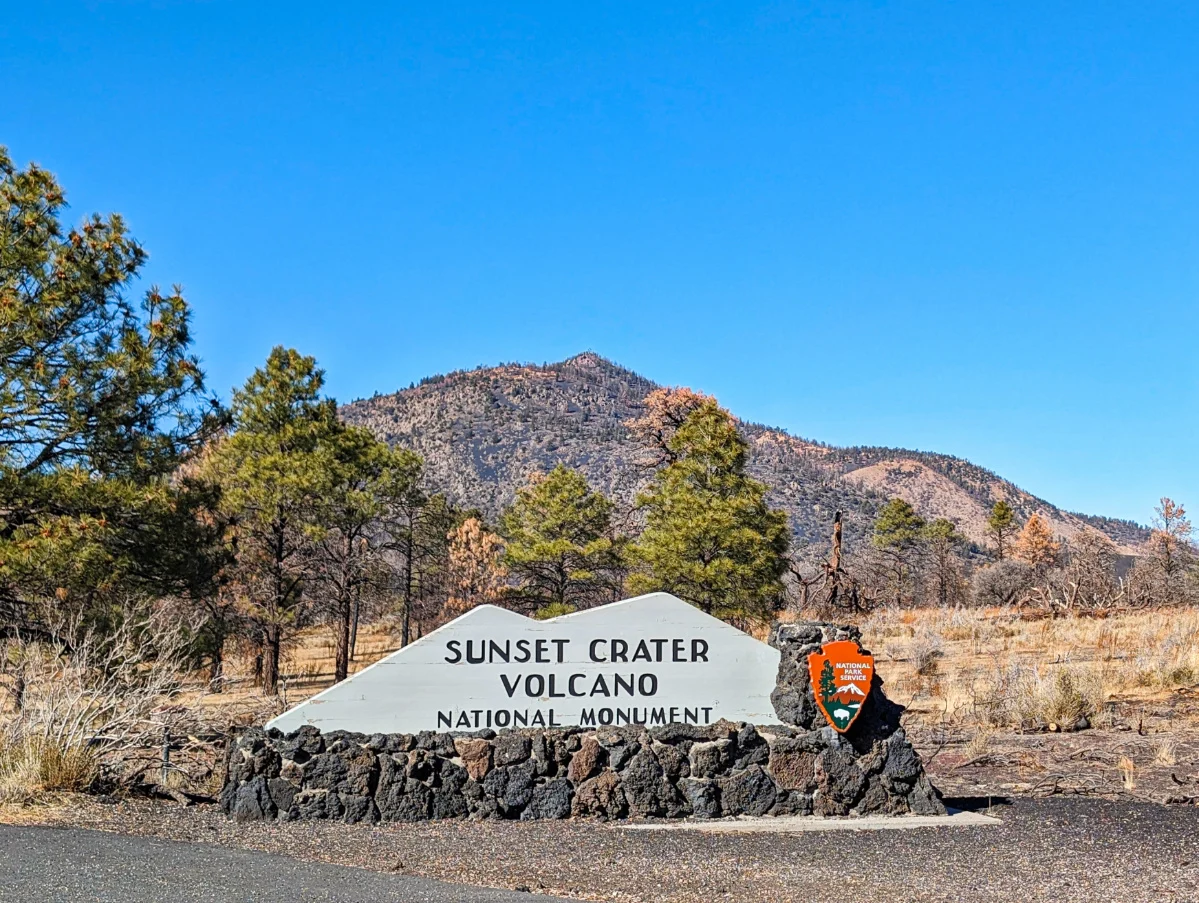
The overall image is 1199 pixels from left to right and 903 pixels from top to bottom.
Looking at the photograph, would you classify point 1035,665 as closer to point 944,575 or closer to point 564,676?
point 564,676

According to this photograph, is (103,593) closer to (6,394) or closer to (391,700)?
(6,394)

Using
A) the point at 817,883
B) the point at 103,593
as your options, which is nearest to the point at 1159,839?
the point at 817,883

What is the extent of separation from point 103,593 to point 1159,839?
13.4 meters

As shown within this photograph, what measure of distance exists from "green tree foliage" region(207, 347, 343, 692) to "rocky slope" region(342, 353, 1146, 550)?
60032 millimetres

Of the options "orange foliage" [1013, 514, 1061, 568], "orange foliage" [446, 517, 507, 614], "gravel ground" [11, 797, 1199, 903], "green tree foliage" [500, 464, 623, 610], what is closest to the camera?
"gravel ground" [11, 797, 1199, 903]

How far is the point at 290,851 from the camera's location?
7105 millimetres

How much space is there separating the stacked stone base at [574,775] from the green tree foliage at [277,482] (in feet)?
60.6

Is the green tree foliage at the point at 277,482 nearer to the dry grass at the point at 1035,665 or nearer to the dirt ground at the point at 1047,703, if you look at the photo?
the dirt ground at the point at 1047,703

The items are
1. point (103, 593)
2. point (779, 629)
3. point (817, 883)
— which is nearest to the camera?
point (817, 883)

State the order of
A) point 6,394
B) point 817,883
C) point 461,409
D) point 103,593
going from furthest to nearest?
point 461,409
point 103,593
point 6,394
point 817,883

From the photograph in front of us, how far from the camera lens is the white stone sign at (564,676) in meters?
8.44

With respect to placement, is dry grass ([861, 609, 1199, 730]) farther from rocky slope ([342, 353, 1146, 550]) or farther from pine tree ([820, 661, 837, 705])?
rocky slope ([342, 353, 1146, 550])

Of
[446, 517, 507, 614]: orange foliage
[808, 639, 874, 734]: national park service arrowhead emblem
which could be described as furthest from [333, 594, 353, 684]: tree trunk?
[808, 639, 874, 734]: national park service arrowhead emblem

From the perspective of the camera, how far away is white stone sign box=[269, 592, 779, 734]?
8438 mm
